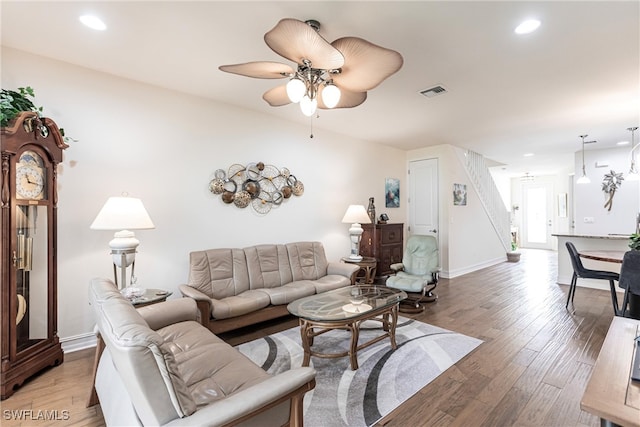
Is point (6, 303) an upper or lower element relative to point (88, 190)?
lower

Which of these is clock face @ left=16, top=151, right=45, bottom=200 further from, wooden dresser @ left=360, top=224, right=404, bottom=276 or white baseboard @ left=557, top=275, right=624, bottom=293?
white baseboard @ left=557, top=275, right=624, bottom=293

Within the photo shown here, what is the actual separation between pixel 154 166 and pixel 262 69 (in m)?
1.97

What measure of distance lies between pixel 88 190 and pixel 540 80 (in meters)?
4.74

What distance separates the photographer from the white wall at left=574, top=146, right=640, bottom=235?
18.6 ft

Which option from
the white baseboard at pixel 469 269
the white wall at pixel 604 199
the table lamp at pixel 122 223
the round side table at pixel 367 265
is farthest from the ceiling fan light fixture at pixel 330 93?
the white wall at pixel 604 199

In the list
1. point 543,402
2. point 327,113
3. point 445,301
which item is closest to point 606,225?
point 445,301

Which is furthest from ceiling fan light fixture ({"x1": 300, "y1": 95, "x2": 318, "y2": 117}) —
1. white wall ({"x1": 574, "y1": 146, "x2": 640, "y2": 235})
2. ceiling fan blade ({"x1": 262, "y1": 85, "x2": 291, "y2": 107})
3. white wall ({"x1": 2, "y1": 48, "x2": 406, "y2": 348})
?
white wall ({"x1": 574, "y1": 146, "x2": 640, "y2": 235})

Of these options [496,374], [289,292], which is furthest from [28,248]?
[496,374]

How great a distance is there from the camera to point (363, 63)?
71.1 inches

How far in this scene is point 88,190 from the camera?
9.20 ft

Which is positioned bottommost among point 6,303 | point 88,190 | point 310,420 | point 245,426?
point 310,420

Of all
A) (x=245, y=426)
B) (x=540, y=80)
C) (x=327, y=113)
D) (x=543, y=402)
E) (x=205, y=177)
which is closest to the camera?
(x=245, y=426)

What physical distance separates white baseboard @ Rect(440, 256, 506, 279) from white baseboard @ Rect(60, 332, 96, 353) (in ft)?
18.4

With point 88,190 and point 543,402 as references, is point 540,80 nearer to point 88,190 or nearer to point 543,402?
point 543,402
